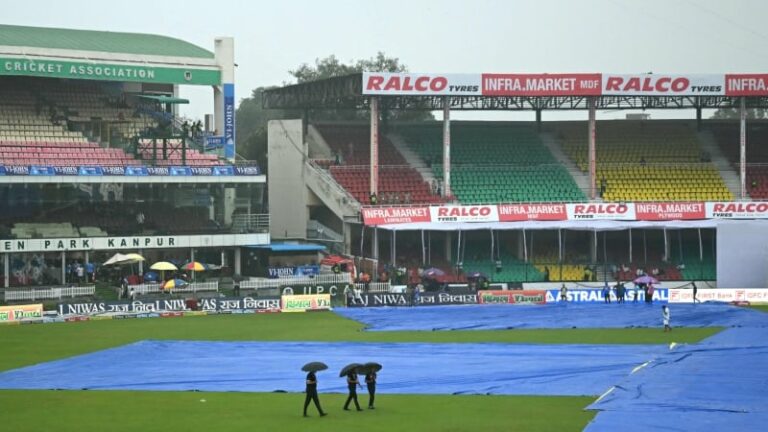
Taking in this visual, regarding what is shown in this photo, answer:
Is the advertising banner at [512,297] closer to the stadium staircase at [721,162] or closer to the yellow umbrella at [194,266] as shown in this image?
the yellow umbrella at [194,266]

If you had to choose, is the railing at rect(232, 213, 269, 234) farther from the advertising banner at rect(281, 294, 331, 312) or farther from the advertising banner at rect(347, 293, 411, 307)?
the advertising banner at rect(347, 293, 411, 307)

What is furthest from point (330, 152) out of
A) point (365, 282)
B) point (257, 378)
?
point (257, 378)

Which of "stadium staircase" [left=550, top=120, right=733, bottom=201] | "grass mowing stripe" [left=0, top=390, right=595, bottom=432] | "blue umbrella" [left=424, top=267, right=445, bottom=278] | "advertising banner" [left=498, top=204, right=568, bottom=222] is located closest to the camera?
"grass mowing stripe" [left=0, top=390, right=595, bottom=432]

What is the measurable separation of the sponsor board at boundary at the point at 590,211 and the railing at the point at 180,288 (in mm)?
11013

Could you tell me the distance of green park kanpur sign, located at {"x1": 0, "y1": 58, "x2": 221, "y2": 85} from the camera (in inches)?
2630

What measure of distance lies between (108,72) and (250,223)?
11672 millimetres

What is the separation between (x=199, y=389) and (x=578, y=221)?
127 feet

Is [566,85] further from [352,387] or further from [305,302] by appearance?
[352,387]

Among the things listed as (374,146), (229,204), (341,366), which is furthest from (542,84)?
(341,366)

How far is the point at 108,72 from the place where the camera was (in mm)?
69562

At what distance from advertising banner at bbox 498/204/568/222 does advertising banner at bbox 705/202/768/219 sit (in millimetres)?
8518

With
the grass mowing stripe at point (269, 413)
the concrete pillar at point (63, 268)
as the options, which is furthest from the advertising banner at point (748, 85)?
the grass mowing stripe at point (269, 413)

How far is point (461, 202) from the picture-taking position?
73812mm

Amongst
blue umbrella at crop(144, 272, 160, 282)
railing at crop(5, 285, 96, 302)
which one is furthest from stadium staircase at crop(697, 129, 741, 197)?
railing at crop(5, 285, 96, 302)
